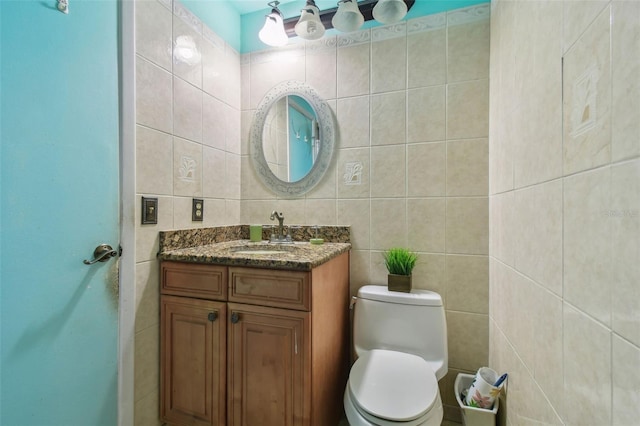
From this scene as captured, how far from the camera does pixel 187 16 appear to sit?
143cm

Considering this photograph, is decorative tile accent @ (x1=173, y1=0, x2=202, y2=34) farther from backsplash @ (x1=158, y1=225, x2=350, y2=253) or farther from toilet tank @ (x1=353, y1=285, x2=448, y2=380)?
toilet tank @ (x1=353, y1=285, x2=448, y2=380)

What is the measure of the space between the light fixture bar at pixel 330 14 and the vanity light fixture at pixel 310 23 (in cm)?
14

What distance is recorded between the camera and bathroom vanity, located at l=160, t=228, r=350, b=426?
1065mm

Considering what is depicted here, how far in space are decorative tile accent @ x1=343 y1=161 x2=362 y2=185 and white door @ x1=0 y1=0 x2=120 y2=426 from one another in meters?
1.12

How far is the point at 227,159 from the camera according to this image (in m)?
1.74

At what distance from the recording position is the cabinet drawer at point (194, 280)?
1175 mm

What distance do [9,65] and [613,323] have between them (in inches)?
63.9

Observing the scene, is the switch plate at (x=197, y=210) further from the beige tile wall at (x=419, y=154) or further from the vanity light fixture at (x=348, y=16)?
the vanity light fixture at (x=348, y=16)

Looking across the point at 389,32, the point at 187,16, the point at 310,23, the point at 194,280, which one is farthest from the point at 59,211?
the point at 389,32

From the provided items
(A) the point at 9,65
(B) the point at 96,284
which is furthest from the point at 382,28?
(B) the point at 96,284

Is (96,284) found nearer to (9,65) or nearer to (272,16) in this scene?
(9,65)

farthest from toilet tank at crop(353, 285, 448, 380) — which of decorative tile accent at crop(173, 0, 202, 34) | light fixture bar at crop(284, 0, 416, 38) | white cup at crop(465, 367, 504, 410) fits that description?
decorative tile accent at crop(173, 0, 202, 34)

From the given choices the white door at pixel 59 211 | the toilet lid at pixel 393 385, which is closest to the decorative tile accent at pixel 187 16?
the white door at pixel 59 211

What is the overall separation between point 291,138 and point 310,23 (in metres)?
0.63
